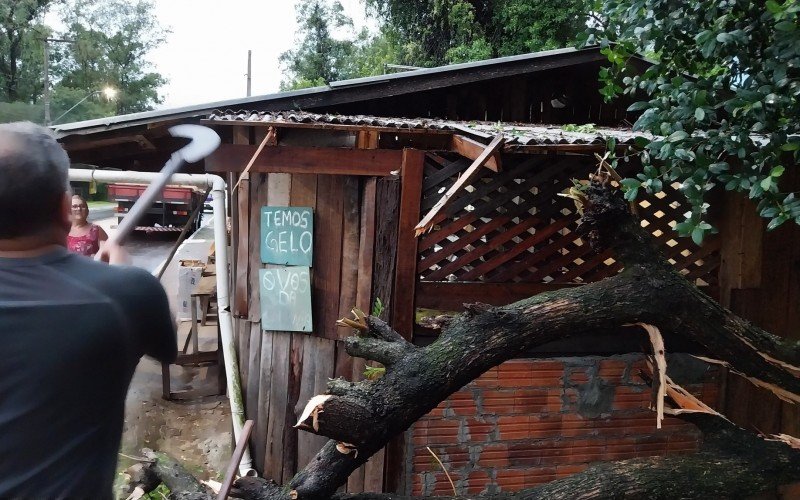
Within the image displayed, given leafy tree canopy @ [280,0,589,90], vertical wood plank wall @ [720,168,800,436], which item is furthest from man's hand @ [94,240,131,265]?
leafy tree canopy @ [280,0,589,90]

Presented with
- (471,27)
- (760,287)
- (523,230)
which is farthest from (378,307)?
(471,27)

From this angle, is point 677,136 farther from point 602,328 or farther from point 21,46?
point 21,46

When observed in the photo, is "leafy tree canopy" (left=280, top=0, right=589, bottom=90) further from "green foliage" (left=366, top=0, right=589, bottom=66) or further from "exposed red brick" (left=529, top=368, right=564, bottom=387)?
"exposed red brick" (left=529, top=368, right=564, bottom=387)

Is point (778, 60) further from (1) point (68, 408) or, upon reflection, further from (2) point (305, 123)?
(1) point (68, 408)

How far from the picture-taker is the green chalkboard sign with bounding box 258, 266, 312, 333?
4516 millimetres

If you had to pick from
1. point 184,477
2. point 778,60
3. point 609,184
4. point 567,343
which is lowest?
point 184,477

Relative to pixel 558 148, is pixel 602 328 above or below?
below

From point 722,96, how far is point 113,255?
10.8 ft

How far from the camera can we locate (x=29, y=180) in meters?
1.39

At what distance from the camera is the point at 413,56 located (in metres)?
15.8

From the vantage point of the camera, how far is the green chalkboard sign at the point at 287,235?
4508 millimetres

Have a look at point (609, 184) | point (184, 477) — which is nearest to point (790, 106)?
point (609, 184)

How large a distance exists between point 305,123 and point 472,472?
2961 millimetres

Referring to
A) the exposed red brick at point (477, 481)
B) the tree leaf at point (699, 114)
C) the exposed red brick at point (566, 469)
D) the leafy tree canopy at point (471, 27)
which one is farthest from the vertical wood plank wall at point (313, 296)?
the leafy tree canopy at point (471, 27)
